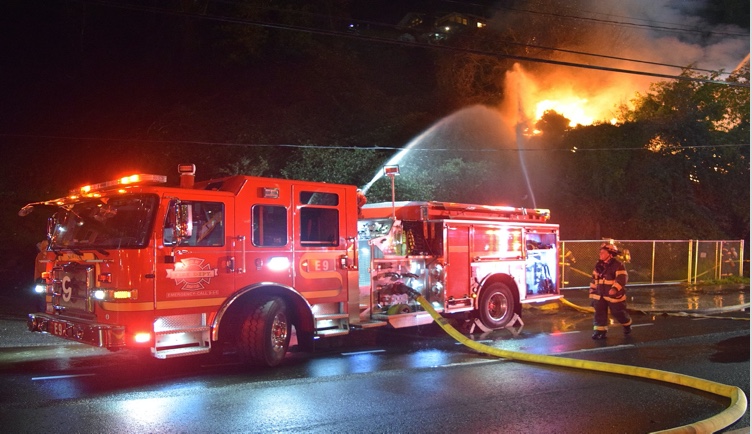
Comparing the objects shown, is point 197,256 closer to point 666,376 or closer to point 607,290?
point 666,376

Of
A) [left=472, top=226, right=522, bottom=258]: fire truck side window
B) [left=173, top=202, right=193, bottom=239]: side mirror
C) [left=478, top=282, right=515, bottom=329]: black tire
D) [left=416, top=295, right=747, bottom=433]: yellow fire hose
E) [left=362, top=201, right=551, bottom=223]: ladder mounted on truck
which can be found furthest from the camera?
[left=478, top=282, right=515, bottom=329]: black tire

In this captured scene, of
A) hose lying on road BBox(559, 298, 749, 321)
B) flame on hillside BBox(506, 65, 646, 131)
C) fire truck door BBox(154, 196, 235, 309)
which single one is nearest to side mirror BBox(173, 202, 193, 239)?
fire truck door BBox(154, 196, 235, 309)

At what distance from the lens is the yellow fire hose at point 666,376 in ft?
17.1

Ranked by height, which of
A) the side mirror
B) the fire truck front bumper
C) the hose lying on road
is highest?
the side mirror

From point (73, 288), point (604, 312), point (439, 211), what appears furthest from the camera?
point (439, 211)

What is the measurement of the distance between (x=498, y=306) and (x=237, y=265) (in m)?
5.52

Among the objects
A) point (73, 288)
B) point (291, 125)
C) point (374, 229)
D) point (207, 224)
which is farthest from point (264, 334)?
point (291, 125)

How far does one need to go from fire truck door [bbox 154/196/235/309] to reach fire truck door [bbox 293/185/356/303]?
1.01 m

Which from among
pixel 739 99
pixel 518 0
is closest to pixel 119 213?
pixel 739 99

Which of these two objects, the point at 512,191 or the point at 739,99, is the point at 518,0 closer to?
the point at 739,99

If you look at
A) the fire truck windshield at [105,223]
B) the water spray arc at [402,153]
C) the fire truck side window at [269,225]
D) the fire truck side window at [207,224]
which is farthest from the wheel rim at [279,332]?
the water spray arc at [402,153]

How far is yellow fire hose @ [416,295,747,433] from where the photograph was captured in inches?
206

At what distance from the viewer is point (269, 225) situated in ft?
26.0

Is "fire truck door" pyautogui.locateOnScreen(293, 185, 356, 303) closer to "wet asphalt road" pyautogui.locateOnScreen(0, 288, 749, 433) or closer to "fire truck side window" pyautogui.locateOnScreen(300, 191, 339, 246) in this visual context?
"fire truck side window" pyautogui.locateOnScreen(300, 191, 339, 246)
